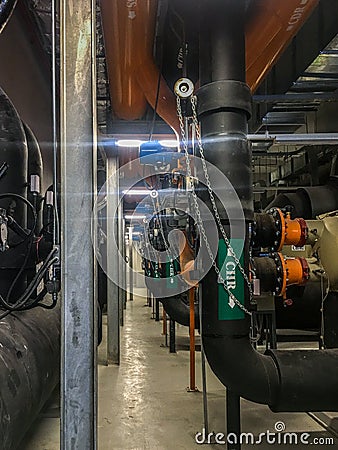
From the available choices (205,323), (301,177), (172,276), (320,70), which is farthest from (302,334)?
(205,323)

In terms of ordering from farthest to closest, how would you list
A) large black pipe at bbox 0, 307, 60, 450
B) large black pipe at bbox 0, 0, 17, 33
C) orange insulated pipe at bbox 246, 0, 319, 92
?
orange insulated pipe at bbox 246, 0, 319, 92, large black pipe at bbox 0, 307, 60, 450, large black pipe at bbox 0, 0, 17, 33

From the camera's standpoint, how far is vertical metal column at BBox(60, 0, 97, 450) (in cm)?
115

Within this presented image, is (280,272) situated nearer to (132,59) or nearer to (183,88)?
(183,88)

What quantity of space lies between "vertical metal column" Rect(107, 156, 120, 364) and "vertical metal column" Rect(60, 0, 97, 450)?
3020 millimetres

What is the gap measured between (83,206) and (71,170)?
0.09m

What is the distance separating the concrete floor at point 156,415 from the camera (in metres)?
2.39

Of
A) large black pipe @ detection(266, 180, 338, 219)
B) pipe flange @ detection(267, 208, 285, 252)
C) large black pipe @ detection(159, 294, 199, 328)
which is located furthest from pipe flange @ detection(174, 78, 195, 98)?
large black pipe @ detection(159, 294, 199, 328)

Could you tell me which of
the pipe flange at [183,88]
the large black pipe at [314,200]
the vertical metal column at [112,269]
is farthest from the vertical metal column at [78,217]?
the vertical metal column at [112,269]

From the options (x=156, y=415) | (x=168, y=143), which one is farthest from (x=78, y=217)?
Answer: (x=168, y=143)

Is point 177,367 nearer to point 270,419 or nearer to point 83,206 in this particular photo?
point 270,419

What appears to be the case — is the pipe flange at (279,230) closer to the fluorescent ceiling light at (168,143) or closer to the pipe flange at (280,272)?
the pipe flange at (280,272)

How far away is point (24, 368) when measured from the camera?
193 cm

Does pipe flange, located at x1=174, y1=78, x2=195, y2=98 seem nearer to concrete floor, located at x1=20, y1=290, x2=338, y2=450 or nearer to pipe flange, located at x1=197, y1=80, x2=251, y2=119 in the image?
pipe flange, located at x1=197, y1=80, x2=251, y2=119

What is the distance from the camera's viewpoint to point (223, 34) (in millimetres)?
1822
